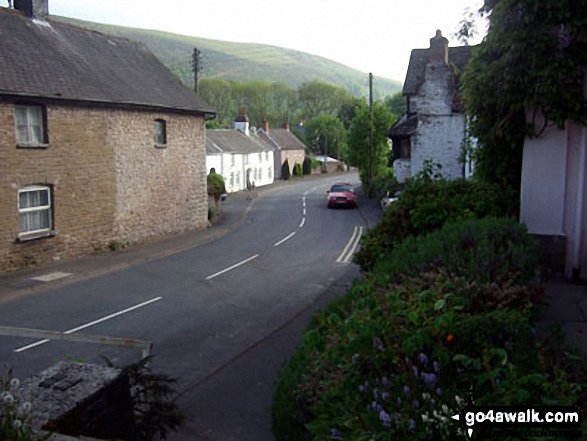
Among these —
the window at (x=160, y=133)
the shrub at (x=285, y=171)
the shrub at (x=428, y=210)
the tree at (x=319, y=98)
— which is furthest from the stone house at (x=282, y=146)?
the shrub at (x=428, y=210)

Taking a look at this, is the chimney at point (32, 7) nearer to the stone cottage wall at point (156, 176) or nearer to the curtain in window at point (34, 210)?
the stone cottage wall at point (156, 176)

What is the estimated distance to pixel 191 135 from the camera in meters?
31.8

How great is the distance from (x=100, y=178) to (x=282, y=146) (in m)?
55.1

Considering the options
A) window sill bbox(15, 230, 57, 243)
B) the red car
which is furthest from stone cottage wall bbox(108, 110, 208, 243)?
the red car

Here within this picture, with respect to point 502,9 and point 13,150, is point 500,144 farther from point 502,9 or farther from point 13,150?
point 13,150

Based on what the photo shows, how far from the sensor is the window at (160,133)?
29200 mm

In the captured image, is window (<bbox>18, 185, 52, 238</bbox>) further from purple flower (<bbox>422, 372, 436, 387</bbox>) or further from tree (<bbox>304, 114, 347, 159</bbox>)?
tree (<bbox>304, 114, 347, 159</bbox>)

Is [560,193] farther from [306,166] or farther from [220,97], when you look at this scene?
[220,97]

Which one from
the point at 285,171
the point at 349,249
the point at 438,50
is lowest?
the point at 349,249

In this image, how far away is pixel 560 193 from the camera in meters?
9.21

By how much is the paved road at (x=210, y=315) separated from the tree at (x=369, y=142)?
82.9ft

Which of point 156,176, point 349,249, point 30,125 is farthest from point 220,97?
point 30,125

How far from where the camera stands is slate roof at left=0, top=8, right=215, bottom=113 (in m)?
22.0

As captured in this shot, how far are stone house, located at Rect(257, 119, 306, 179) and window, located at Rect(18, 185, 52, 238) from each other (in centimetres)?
5534
